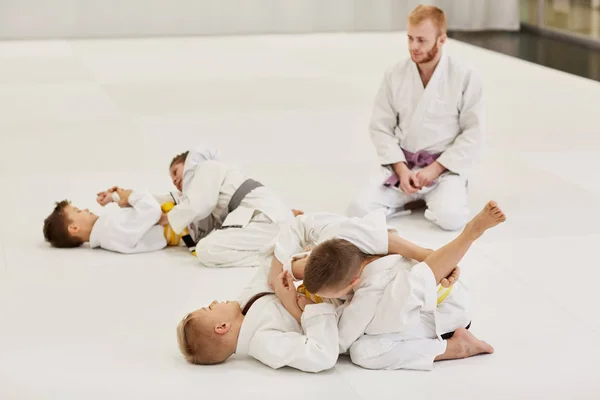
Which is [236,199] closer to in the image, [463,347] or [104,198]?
[104,198]

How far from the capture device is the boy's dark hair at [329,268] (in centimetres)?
268

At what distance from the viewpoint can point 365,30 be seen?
1014 cm

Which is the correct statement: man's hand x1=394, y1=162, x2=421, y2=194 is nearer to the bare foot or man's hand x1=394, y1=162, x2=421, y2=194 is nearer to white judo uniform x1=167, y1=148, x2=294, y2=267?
white judo uniform x1=167, y1=148, x2=294, y2=267

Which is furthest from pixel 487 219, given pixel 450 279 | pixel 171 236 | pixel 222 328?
pixel 171 236

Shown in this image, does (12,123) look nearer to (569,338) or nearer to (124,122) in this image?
(124,122)

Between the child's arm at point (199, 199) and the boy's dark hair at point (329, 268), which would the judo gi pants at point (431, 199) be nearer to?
the child's arm at point (199, 199)

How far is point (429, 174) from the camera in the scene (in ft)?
14.0

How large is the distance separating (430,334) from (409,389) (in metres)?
0.23

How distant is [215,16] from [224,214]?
20.4 feet

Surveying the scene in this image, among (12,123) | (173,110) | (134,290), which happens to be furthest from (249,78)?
(134,290)

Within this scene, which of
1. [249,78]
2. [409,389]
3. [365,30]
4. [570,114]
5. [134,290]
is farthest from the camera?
[365,30]

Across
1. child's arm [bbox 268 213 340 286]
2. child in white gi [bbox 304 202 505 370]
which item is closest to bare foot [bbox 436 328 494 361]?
child in white gi [bbox 304 202 505 370]

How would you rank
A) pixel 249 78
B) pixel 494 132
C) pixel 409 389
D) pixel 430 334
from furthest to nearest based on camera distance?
1. pixel 249 78
2. pixel 494 132
3. pixel 430 334
4. pixel 409 389

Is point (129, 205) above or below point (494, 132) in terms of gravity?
above
